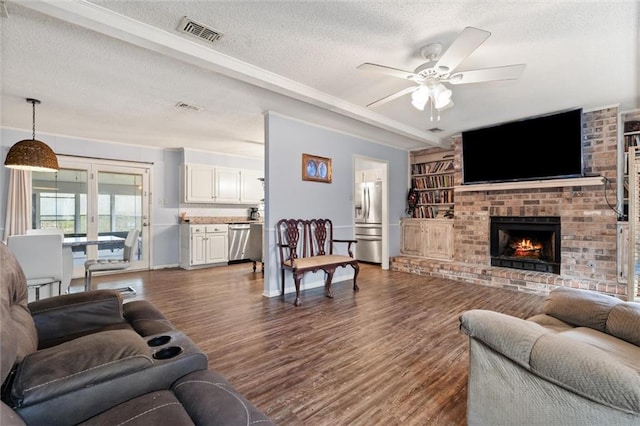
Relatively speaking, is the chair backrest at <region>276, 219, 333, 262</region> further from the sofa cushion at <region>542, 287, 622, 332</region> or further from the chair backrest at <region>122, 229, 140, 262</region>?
the sofa cushion at <region>542, 287, 622, 332</region>

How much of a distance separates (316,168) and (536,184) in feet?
10.6

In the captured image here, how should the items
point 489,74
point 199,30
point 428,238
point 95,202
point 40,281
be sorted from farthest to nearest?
point 428,238 → point 95,202 → point 40,281 → point 489,74 → point 199,30

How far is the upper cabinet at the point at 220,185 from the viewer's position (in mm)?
6207

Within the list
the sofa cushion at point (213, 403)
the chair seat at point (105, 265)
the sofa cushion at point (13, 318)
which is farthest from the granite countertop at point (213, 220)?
the sofa cushion at point (213, 403)

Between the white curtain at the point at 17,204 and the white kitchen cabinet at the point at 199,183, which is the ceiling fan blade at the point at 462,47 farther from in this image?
the white curtain at the point at 17,204

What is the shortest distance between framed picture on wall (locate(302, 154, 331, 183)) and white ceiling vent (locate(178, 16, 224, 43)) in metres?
2.16

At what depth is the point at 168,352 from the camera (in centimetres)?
115

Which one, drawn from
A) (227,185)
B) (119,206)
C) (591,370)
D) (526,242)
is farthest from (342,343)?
(119,206)

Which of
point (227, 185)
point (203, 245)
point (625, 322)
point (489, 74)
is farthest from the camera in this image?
point (227, 185)

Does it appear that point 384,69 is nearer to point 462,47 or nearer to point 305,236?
point 462,47

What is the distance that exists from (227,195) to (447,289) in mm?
4890

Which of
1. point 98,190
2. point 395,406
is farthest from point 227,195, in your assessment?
point 395,406

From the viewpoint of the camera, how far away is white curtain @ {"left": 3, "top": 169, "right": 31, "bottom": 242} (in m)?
4.59

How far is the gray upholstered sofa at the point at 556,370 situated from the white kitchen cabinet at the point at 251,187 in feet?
20.2
